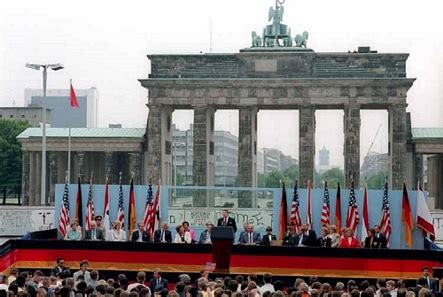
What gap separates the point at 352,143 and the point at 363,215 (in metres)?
44.1

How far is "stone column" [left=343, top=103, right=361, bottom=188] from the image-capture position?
7788cm

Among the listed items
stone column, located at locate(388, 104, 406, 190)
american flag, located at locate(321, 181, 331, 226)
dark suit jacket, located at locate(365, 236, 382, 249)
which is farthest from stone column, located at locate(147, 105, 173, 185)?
dark suit jacket, located at locate(365, 236, 382, 249)

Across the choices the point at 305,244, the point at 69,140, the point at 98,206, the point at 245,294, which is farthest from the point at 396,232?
the point at 69,140

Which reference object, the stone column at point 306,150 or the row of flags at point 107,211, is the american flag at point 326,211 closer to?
the row of flags at point 107,211

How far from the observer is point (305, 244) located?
30516 millimetres

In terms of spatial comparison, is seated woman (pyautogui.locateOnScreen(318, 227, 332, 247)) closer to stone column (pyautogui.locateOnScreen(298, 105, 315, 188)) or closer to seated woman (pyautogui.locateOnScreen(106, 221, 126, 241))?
seated woman (pyautogui.locateOnScreen(106, 221, 126, 241))

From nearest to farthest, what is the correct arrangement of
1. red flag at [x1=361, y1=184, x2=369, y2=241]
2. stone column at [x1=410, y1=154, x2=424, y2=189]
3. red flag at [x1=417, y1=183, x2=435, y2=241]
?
red flag at [x1=417, y1=183, x2=435, y2=241] < red flag at [x1=361, y1=184, x2=369, y2=241] < stone column at [x1=410, y1=154, x2=424, y2=189]

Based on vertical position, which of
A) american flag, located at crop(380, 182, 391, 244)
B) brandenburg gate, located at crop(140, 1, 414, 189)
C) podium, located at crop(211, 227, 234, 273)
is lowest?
podium, located at crop(211, 227, 234, 273)

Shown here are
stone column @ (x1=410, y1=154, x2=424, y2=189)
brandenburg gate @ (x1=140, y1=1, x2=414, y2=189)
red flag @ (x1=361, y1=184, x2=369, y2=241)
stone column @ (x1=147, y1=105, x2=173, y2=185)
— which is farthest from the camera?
stone column @ (x1=410, y1=154, x2=424, y2=189)

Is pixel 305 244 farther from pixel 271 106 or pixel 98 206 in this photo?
pixel 271 106

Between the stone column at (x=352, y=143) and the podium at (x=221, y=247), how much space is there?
164ft

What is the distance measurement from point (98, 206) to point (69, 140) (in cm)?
4458

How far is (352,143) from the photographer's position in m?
78.1

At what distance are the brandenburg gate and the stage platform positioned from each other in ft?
160
